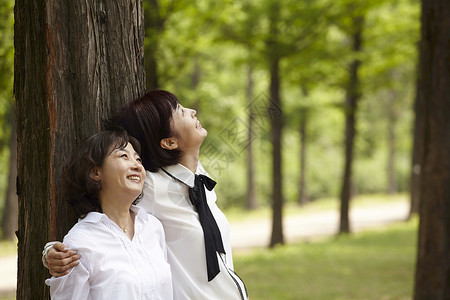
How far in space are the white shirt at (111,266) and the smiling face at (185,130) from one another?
0.48m

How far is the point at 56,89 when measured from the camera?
Answer: 272cm

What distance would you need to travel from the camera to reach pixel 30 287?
2834 millimetres

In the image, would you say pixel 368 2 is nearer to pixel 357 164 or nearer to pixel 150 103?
pixel 150 103

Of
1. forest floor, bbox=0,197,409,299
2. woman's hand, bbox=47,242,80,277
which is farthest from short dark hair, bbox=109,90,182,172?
forest floor, bbox=0,197,409,299

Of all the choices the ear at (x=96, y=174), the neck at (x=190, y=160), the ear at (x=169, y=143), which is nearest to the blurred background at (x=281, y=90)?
the neck at (x=190, y=160)

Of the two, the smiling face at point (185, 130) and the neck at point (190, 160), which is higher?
the smiling face at point (185, 130)

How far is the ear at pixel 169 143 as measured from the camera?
2740 mm

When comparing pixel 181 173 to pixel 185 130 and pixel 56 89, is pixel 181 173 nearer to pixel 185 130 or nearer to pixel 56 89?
pixel 185 130

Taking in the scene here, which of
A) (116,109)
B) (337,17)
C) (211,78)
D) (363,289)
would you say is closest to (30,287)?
A: (116,109)

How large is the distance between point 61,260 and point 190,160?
2.83 feet

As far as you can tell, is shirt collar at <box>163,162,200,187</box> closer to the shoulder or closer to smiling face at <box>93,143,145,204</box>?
smiling face at <box>93,143,145,204</box>

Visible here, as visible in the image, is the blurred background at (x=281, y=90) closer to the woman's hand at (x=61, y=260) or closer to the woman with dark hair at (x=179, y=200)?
the woman with dark hair at (x=179, y=200)

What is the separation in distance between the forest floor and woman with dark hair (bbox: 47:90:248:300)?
9421mm

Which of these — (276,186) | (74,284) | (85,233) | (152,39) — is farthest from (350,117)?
(74,284)
